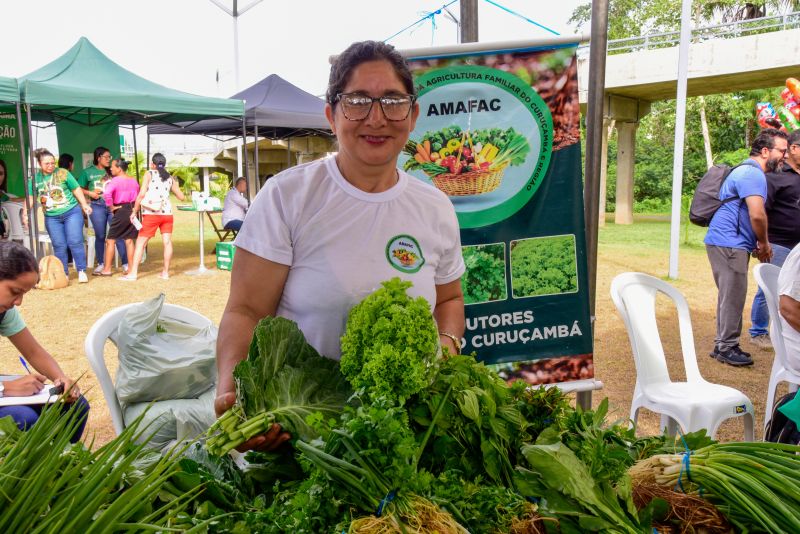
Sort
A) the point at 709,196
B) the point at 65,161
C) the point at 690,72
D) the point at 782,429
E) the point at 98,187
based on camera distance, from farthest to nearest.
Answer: the point at 690,72
the point at 98,187
the point at 65,161
the point at 709,196
the point at 782,429

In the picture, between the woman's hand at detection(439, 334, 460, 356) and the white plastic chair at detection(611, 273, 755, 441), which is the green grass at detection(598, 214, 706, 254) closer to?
the white plastic chair at detection(611, 273, 755, 441)

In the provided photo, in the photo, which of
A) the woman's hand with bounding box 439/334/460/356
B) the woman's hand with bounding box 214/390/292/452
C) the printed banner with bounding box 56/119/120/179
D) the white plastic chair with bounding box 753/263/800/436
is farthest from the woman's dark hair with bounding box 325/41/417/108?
the printed banner with bounding box 56/119/120/179

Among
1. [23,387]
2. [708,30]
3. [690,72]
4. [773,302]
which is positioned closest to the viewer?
[23,387]

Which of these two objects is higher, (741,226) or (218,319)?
(741,226)

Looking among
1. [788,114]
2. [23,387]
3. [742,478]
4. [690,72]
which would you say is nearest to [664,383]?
[742,478]

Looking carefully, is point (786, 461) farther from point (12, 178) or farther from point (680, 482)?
point (12, 178)

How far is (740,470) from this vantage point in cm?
153

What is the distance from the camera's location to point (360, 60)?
5.93 feet

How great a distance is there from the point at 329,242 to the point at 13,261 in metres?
2.06

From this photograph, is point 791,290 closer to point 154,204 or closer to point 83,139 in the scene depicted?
point 154,204

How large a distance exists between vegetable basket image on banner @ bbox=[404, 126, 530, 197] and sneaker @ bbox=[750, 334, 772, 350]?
16.7 feet

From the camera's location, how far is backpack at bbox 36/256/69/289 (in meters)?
9.96

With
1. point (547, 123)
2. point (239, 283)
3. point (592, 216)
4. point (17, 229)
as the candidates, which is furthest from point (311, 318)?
point (17, 229)

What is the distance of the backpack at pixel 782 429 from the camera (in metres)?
2.71
